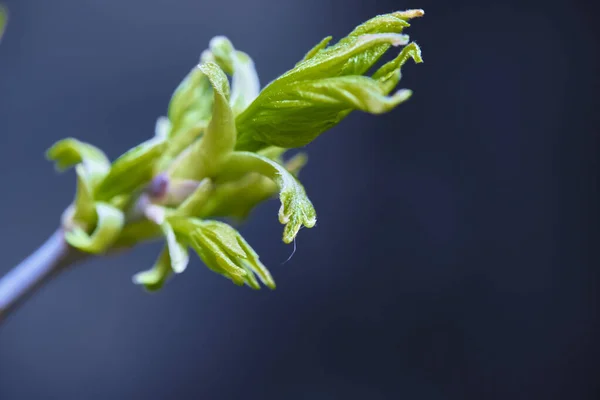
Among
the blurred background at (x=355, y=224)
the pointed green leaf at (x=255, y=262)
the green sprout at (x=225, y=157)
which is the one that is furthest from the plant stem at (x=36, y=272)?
the blurred background at (x=355, y=224)

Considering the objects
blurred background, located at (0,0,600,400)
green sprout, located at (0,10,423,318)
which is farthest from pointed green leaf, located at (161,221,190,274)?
blurred background, located at (0,0,600,400)

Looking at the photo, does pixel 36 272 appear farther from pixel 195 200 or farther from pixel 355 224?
pixel 355 224

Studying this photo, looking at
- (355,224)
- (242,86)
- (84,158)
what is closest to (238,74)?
(242,86)

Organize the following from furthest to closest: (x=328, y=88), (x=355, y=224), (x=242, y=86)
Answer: (x=355, y=224)
(x=242, y=86)
(x=328, y=88)

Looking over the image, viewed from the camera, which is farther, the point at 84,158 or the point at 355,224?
the point at 355,224

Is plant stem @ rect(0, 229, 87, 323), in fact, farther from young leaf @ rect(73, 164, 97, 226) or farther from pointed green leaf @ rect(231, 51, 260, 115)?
pointed green leaf @ rect(231, 51, 260, 115)

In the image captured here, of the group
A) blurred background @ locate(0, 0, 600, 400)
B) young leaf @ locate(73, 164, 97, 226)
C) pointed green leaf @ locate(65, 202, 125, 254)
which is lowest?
blurred background @ locate(0, 0, 600, 400)

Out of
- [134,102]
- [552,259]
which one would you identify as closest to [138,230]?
[134,102]
